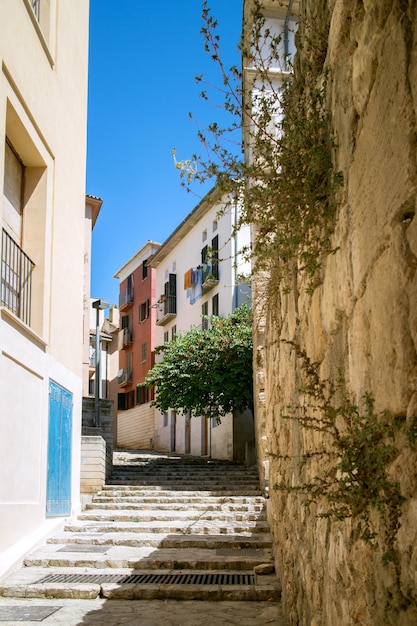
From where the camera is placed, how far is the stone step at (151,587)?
25.2 feet

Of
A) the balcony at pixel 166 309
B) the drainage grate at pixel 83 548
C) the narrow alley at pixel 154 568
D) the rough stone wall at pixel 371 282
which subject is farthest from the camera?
the balcony at pixel 166 309

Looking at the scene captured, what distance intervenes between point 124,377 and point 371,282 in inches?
1672

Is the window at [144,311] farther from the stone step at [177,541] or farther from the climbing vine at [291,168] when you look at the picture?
the climbing vine at [291,168]

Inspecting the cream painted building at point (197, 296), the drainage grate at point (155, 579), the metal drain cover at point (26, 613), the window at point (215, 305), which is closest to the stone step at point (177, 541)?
the drainage grate at point (155, 579)

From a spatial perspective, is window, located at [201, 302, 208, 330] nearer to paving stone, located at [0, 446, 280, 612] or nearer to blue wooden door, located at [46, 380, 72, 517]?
paving stone, located at [0, 446, 280, 612]

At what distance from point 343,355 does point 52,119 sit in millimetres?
9834

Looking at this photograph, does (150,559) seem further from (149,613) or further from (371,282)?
(371,282)

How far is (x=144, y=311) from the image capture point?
140 feet

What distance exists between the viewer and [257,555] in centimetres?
968

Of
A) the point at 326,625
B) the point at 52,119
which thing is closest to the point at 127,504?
the point at 52,119

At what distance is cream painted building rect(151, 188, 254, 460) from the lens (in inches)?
1096

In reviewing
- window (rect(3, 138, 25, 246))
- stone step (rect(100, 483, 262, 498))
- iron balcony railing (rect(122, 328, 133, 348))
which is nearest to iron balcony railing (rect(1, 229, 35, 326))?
window (rect(3, 138, 25, 246))

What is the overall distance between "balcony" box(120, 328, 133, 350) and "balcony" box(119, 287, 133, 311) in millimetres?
1592

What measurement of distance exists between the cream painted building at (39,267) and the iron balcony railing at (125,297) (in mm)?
31052
